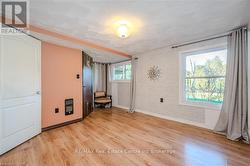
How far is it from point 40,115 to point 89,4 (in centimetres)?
257

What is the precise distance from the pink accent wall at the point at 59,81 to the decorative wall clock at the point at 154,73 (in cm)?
234

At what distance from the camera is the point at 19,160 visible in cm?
183

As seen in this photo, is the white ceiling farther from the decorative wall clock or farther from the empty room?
the decorative wall clock

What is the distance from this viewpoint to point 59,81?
325 centimetres

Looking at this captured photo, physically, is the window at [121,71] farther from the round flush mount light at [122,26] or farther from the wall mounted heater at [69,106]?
the round flush mount light at [122,26]

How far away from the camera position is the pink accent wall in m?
2.99

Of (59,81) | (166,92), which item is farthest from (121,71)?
(59,81)

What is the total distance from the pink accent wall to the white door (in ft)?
0.79

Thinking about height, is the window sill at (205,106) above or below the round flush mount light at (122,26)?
below

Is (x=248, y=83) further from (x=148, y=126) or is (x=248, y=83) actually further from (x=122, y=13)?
(x=122, y=13)

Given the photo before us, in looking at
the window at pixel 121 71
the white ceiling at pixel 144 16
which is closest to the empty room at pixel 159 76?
the white ceiling at pixel 144 16

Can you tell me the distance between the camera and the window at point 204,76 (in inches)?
116

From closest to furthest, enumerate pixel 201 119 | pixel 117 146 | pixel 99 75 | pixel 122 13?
pixel 122 13
pixel 117 146
pixel 201 119
pixel 99 75

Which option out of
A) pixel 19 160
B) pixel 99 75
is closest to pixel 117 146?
pixel 19 160
